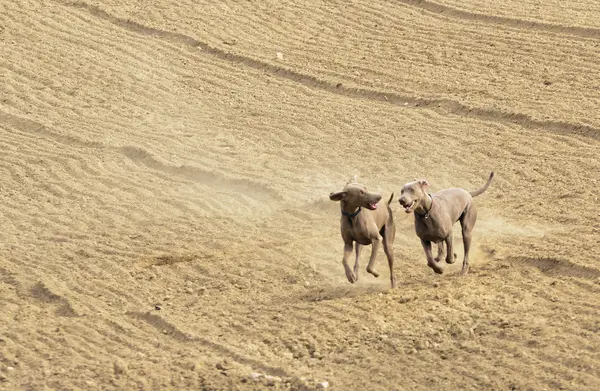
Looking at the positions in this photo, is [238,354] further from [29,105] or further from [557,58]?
[557,58]

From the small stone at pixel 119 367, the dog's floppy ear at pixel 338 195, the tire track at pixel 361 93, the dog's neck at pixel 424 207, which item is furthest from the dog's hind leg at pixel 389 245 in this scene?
the tire track at pixel 361 93

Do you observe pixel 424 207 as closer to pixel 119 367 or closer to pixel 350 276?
pixel 350 276

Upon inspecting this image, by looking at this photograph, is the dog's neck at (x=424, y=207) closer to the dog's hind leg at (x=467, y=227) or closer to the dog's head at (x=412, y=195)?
the dog's head at (x=412, y=195)

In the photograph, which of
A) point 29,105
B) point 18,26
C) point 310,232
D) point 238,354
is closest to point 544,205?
point 310,232

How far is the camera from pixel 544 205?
14141 millimetres

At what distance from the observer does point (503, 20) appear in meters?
20.5

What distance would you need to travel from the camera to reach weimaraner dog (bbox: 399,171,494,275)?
11417 mm

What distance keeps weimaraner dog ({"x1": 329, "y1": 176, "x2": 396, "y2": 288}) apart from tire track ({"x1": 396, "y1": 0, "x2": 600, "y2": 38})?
28.9 ft

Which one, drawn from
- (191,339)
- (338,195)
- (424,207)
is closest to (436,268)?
(424,207)

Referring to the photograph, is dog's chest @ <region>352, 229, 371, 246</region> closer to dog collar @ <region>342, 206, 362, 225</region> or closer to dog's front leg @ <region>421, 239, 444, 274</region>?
dog collar @ <region>342, 206, 362, 225</region>

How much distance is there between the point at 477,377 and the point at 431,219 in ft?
7.28

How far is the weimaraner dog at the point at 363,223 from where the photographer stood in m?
11.3

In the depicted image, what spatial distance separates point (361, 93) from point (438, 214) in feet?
22.1

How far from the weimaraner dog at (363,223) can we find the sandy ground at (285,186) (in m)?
0.36
